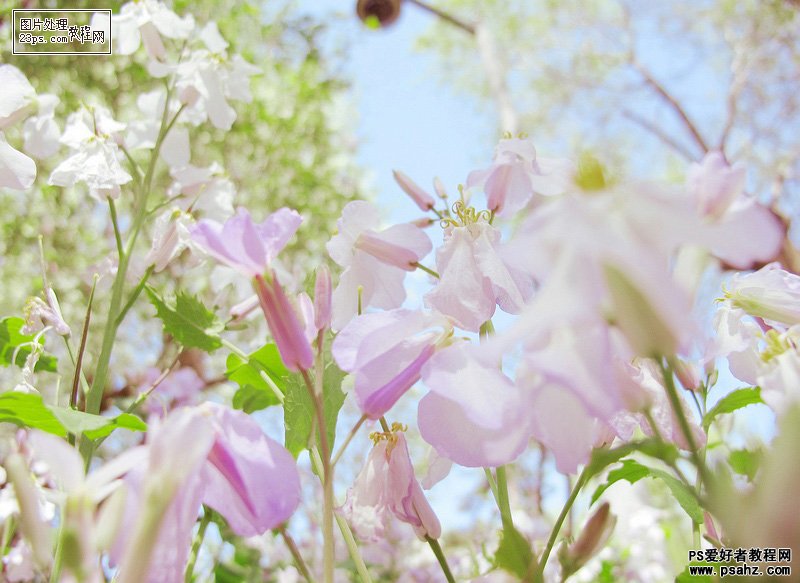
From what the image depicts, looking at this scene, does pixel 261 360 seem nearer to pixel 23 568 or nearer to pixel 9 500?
pixel 9 500

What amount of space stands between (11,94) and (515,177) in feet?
1.41

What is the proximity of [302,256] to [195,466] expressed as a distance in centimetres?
314

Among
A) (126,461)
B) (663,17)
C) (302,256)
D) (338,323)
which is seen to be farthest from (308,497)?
(663,17)

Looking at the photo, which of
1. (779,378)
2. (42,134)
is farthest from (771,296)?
(42,134)

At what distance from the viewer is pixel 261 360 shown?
582mm

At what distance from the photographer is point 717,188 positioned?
263 mm

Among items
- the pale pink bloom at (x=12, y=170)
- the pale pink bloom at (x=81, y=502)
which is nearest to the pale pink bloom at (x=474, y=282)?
the pale pink bloom at (x=81, y=502)

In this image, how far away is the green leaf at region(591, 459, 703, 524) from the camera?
46cm

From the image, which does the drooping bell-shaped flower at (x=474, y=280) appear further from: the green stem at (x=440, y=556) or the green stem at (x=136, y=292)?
the green stem at (x=136, y=292)

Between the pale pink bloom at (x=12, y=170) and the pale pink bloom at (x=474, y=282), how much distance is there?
0.35 metres

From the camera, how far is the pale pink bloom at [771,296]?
1.36ft

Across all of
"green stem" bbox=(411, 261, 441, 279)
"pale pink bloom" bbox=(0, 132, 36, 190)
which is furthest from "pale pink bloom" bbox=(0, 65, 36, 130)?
"green stem" bbox=(411, 261, 441, 279)

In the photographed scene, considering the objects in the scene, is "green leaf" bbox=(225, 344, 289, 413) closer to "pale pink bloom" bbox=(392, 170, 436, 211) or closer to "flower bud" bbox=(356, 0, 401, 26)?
"pale pink bloom" bbox=(392, 170, 436, 211)

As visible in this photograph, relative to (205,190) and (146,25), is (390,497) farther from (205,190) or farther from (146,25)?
(146,25)
